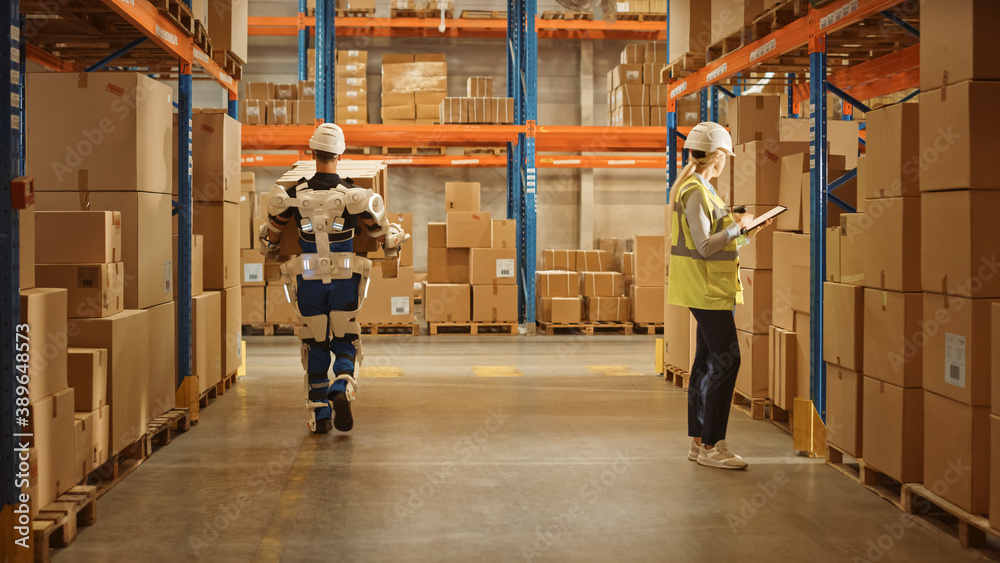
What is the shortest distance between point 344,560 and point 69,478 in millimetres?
1420

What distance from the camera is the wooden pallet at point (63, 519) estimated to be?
3.37 m

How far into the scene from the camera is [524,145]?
1238 cm

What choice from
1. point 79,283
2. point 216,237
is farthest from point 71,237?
point 216,237

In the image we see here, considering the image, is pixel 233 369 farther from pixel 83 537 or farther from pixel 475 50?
pixel 475 50

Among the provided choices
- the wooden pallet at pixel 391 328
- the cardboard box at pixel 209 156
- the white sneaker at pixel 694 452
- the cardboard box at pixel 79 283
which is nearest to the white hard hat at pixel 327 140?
the cardboard box at pixel 79 283

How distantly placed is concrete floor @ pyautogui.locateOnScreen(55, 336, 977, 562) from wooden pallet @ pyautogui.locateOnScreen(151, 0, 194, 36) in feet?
9.13

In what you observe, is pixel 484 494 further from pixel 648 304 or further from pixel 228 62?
pixel 648 304

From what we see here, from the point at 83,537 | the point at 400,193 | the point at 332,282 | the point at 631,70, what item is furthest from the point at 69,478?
the point at 400,193

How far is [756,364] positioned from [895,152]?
7.98 feet

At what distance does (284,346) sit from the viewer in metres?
10.7

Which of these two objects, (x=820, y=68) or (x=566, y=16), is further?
(x=566, y=16)

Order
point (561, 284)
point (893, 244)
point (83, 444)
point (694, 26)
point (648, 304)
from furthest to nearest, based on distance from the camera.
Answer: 1. point (561, 284)
2. point (648, 304)
3. point (694, 26)
4. point (893, 244)
5. point (83, 444)

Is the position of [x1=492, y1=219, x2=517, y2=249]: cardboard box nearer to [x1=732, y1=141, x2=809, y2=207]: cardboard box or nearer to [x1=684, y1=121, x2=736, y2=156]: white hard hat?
[x1=732, y1=141, x2=809, y2=207]: cardboard box

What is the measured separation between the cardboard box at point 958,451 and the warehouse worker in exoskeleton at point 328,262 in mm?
3417
